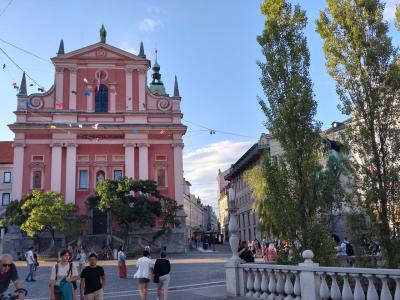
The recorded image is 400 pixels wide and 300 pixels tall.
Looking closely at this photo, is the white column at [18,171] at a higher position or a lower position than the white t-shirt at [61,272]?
higher

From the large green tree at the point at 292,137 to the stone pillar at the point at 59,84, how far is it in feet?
123

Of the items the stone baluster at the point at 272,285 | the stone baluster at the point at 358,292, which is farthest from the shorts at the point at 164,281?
the stone baluster at the point at 358,292

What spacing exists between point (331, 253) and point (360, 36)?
5716mm

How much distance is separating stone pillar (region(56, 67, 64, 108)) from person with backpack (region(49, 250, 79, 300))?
41086 millimetres

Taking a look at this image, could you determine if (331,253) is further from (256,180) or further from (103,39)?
(103,39)

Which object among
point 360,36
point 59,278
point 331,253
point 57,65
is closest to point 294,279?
point 331,253

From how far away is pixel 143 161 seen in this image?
47188mm

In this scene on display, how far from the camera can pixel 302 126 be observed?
41.3ft

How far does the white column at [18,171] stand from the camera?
44.9 m

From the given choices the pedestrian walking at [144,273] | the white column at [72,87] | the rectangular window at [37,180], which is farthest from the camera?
the white column at [72,87]

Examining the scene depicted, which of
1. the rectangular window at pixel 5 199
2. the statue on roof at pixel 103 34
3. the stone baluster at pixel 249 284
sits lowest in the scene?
the stone baluster at pixel 249 284

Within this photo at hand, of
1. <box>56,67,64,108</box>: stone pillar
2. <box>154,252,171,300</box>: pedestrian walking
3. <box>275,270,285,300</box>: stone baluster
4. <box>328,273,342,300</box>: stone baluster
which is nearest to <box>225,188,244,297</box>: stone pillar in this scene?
<box>275,270,285,300</box>: stone baluster

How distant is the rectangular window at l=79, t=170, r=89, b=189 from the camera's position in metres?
46.5

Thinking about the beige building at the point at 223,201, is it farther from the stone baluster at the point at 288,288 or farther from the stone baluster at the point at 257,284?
the stone baluster at the point at 288,288
